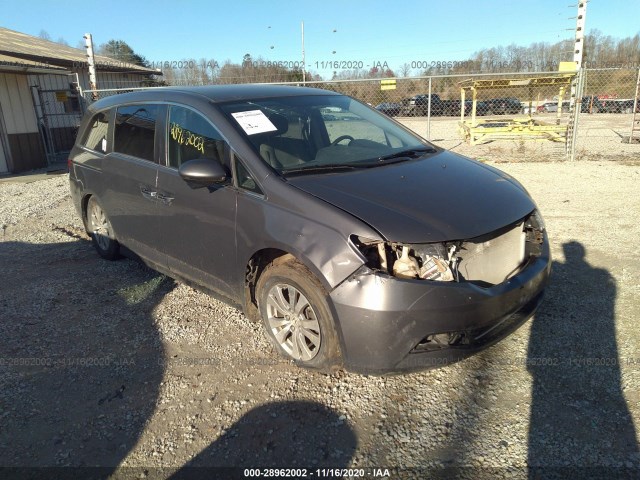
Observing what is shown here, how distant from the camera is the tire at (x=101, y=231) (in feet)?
15.8

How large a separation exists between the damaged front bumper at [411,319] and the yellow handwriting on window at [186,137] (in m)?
1.65

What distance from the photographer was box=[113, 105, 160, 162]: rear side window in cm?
391

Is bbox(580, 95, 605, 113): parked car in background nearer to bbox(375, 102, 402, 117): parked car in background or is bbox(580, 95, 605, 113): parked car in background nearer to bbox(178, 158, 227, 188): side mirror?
bbox(375, 102, 402, 117): parked car in background

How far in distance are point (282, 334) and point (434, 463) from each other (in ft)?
3.95

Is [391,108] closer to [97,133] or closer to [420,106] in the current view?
[420,106]

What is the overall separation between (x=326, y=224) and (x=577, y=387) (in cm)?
174

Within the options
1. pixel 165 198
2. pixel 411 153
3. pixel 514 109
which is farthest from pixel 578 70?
pixel 514 109

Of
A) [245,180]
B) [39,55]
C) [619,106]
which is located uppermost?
[39,55]

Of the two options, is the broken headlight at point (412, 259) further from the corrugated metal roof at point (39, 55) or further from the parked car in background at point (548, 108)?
the parked car in background at point (548, 108)

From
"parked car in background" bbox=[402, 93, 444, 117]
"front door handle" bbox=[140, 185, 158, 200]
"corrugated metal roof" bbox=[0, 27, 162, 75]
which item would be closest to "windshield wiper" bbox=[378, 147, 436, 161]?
"front door handle" bbox=[140, 185, 158, 200]

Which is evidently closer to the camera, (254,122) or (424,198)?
(424,198)

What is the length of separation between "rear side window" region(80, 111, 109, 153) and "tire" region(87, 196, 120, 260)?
540mm

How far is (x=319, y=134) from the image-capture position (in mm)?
3738

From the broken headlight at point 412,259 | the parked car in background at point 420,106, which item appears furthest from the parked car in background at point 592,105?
the broken headlight at point 412,259
